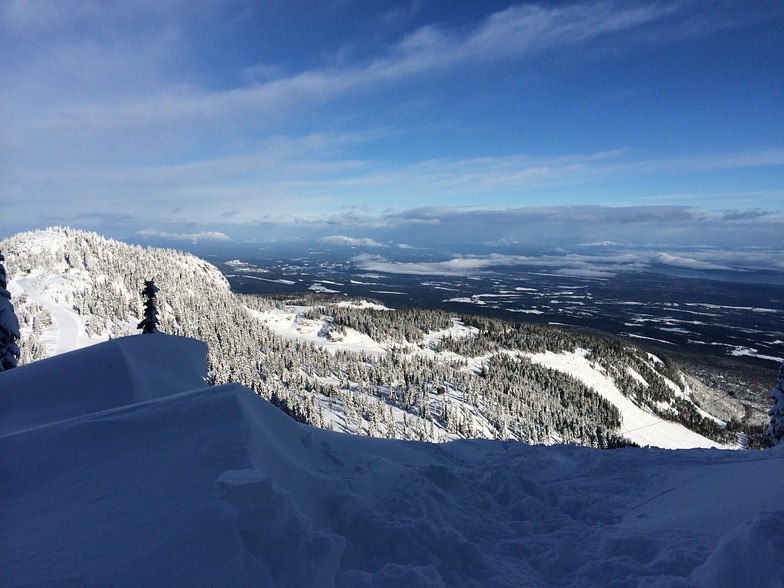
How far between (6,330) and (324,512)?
28.6 metres

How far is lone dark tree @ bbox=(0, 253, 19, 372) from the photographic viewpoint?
76.3ft

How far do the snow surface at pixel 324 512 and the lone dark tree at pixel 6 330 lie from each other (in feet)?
53.3

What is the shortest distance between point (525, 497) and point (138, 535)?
355 inches

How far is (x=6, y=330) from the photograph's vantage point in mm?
23359

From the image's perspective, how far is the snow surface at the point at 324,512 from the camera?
518 cm

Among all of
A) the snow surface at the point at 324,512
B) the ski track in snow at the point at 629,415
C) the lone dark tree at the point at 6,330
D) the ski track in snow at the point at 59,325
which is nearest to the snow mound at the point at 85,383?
the snow surface at the point at 324,512

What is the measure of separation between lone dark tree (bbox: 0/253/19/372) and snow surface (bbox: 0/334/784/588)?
1626 cm

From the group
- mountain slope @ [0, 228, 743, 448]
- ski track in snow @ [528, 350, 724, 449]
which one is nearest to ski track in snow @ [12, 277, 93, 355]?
mountain slope @ [0, 228, 743, 448]

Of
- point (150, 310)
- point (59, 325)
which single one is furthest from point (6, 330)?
point (59, 325)

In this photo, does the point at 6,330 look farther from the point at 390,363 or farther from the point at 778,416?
the point at 390,363

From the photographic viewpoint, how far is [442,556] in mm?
7020

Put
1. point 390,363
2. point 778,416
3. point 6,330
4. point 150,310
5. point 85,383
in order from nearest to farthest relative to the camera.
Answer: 1. point 85,383
2. point 6,330
3. point 778,416
4. point 150,310
5. point 390,363

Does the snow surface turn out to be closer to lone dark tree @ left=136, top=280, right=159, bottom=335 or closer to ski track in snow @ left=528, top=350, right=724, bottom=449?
lone dark tree @ left=136, top=280, right=159, bottom=335

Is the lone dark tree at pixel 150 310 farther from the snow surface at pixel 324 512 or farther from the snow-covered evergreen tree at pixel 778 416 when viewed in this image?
the snow-covered evergreen tree at pixel 778 416
